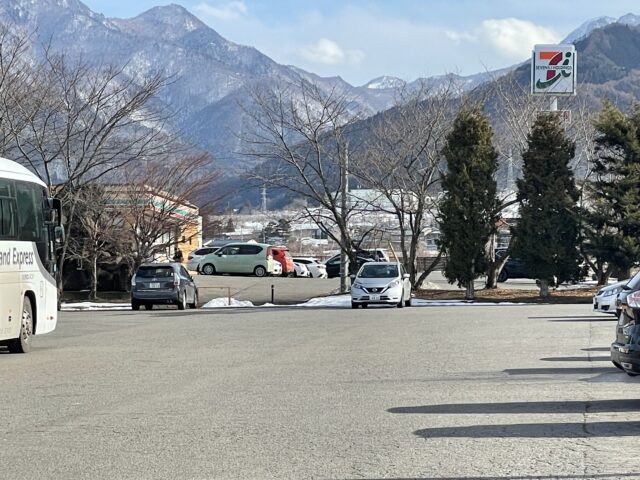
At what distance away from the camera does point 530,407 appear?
1061 cm

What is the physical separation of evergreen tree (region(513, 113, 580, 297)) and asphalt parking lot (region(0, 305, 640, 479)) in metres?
17.7

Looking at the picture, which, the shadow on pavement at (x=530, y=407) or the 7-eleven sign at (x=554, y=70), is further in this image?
the 7-eleven sign at (x=554, y=70)

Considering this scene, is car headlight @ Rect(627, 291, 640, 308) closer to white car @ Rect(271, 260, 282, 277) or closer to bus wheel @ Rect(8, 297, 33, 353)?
bus wheel @ Rect(8, 297, 33, 353)

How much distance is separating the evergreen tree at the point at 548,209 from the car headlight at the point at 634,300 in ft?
88.6

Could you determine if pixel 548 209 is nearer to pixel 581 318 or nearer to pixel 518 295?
pixel 518 295

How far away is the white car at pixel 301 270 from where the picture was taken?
59.8m

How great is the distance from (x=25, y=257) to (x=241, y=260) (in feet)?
125

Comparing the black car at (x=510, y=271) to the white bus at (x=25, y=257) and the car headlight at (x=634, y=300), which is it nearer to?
the white bus at (x=25, y=257)

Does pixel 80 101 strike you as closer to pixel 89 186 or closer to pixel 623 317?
pixel 89 186

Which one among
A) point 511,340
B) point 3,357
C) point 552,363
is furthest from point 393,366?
point 3,357

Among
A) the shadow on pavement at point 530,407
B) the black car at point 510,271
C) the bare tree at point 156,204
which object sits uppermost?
the bare tree at point 156,204

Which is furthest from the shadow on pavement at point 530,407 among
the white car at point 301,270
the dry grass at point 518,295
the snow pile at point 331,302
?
the white car at point 301,270

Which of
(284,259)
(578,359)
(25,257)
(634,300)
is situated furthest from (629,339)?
(284,259)

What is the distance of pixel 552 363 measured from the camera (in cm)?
1491
